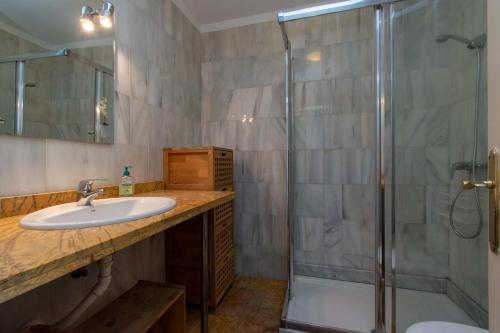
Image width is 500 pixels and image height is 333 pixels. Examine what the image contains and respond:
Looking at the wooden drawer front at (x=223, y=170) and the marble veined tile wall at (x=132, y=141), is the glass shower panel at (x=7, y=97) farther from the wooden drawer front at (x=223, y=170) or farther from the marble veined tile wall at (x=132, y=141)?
the wooden drawer front at (x=223, y=170)

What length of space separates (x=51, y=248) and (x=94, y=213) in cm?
53

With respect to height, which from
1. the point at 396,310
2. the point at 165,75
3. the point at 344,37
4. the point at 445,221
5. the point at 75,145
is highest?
the point at 344,37

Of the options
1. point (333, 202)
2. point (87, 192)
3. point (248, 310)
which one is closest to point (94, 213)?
point (87, 192)

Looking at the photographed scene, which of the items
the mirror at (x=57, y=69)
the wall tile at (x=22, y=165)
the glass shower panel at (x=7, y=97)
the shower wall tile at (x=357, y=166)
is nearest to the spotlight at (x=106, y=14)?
the mirror at (x=57, y=69)

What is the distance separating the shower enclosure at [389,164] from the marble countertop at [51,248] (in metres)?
1.27

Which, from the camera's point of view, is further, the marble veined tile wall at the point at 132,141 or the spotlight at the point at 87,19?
the spotlight at the point at 87,19

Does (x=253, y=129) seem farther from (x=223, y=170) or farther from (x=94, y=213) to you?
(x=94, y=213)

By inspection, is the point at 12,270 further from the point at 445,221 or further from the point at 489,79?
the point at 445,221

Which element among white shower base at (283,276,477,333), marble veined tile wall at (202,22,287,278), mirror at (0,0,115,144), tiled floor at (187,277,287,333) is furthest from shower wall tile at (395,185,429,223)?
mirror at (0,0,115,144)

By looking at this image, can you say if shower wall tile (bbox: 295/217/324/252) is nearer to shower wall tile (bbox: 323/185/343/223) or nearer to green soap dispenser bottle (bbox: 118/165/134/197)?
shower wall tile (bbox: 323/185/343/223)

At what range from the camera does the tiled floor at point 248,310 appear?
1511 mm

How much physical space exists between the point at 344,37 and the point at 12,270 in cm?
235

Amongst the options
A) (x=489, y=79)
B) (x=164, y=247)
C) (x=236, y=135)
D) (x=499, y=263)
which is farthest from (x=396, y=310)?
(x=236, y=135)

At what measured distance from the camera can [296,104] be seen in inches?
81.9
